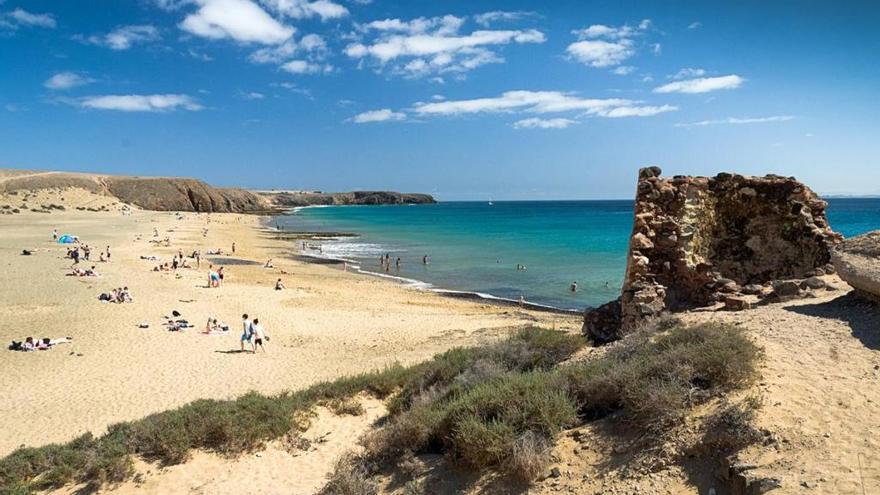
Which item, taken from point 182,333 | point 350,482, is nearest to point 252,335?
point 182,333

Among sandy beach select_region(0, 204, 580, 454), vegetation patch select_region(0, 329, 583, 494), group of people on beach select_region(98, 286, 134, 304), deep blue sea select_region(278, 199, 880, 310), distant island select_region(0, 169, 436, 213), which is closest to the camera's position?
vegetation patch select_region(0, 329, 583, 494)

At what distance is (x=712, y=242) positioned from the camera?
10.3 metres

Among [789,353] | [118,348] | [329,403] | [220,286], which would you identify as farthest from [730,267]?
[220,286]

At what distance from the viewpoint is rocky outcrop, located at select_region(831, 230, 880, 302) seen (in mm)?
7113

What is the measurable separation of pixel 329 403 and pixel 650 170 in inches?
289

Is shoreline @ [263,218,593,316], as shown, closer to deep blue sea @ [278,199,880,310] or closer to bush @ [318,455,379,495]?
deep blue sea @ [278,199,880,310]

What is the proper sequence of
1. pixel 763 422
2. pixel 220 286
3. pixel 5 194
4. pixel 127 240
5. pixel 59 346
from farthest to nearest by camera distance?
pixel 5 194, pixel 127 240, pixel 220 286, pixel 59 346, pixel 763 422

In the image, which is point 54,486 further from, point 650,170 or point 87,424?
point 650,170

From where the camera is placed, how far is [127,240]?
142 ft

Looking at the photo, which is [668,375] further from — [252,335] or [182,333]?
[182,333]

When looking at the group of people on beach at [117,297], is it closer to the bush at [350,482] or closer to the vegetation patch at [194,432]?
the vegetation patch at [194,432]

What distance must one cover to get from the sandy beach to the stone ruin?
23.9 feet

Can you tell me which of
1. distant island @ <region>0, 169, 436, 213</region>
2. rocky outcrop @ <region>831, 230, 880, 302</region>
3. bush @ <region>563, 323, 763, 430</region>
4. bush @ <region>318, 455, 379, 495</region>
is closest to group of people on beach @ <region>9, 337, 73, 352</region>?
bush @ <region>318, 455, 379, 495</region>

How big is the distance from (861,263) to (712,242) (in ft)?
9.34
